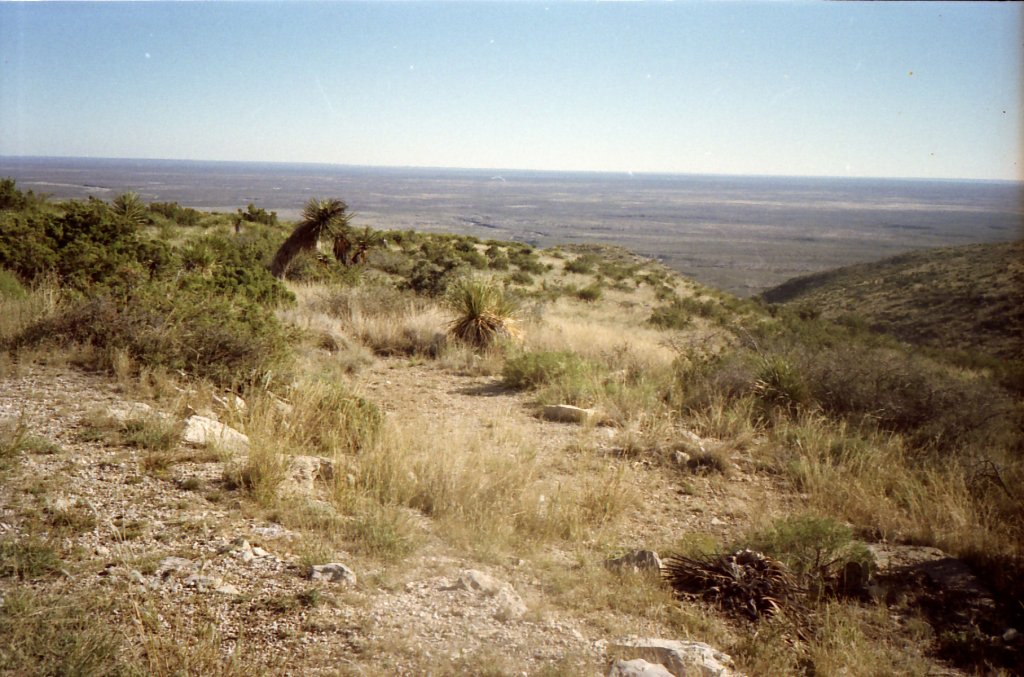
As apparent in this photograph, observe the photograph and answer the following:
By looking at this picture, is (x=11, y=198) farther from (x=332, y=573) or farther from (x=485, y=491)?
(x=332, y=573)

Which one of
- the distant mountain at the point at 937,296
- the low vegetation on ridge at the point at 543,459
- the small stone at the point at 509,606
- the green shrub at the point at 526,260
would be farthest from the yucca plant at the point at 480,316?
the green shrub at the point at 526,260

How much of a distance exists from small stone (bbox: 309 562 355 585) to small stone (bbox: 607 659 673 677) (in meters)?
1.47

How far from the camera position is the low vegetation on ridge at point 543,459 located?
3477 millimetres

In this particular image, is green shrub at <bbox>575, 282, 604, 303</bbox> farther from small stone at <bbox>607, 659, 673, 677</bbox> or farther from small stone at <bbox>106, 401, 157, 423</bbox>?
small stone at <bbox>607, 659, 673, 677</bbox>

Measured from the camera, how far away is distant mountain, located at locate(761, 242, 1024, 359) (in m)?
20.7

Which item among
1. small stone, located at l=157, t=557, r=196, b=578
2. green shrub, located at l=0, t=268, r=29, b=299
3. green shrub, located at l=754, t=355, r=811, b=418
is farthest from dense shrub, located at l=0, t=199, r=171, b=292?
green shrub, located at l=754, t=355, r=811, b=418

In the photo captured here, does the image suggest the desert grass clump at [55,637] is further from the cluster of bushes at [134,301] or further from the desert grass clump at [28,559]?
the cluster of bushes at [134,301]

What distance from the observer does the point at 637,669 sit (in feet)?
9.57

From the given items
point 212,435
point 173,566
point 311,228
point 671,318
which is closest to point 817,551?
point 173,566

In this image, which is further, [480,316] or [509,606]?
[480,316]

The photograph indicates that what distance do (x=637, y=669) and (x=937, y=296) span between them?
28.2 metres

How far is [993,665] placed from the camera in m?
3.41

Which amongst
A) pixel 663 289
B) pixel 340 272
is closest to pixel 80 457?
pixel 340 272

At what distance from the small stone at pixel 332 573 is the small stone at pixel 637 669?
147 centimetres
